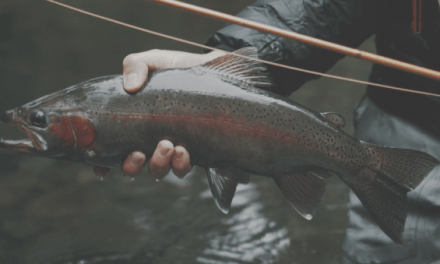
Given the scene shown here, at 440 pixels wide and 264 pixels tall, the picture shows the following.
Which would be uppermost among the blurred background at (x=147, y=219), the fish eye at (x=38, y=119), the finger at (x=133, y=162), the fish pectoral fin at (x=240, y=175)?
the fish eye at (x=38, y=119)

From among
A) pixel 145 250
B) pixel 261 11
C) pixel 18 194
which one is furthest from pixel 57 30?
pixel 261 11

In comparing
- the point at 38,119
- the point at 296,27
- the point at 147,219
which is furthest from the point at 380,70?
the point at 147,219

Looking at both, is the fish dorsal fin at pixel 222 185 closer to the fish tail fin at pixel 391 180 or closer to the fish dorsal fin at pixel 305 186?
the fish dorsal fin at pixel 305 186

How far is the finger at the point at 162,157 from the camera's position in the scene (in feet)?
5.32

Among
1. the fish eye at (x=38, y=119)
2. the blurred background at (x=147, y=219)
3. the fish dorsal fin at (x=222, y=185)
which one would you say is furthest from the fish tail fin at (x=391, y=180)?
the blurred background at (x=147, y=219)

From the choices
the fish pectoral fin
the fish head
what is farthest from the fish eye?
the fish pectoral fin

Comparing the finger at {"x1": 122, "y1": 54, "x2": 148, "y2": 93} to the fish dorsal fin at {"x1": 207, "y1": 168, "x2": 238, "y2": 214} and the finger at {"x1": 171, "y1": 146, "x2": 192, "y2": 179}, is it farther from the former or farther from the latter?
the fish dorsal fin at {"x1": 207, "y1": 168, "x2": 238, "y2": 214}

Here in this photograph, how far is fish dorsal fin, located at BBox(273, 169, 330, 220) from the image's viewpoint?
1.66 metres

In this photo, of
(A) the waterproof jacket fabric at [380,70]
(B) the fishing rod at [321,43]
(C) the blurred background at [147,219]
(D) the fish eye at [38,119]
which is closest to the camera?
(B) the fishing rod at [321,43]

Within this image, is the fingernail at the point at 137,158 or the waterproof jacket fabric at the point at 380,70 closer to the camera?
the fingernail at the point at 137,158

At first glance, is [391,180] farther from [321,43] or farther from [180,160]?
[180,160]

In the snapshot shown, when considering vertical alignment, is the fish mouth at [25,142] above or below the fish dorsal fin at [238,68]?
below

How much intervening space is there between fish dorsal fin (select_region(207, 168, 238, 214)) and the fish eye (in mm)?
605

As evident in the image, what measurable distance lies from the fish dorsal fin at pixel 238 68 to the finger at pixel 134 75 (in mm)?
195
